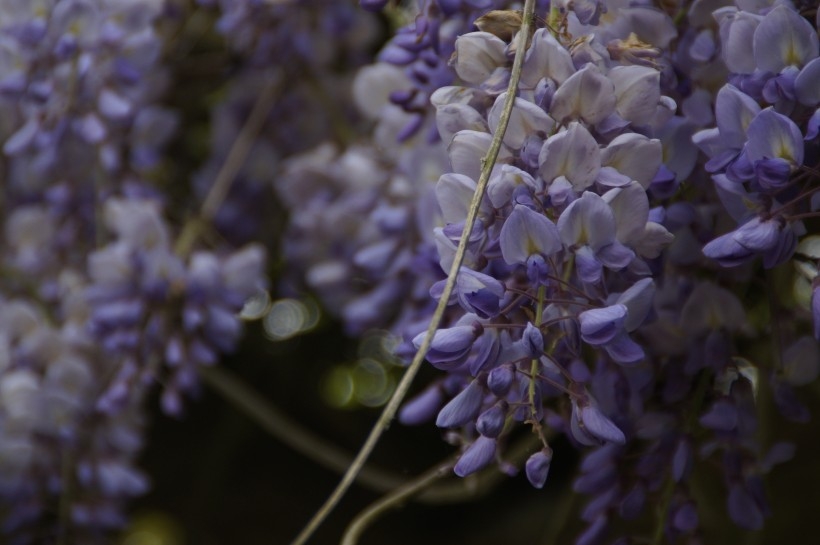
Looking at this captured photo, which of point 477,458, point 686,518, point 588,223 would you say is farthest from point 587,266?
point 686,518

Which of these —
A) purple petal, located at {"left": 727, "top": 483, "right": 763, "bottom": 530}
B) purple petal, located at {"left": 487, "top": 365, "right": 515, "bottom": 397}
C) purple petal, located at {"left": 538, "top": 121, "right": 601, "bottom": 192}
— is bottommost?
purple petal, located at {"left": 727, "top": 483, "right": 763, "bottom": 530}

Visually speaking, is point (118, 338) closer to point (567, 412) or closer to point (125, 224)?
point (125, 224)

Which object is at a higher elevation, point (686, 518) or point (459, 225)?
point (459, 225)

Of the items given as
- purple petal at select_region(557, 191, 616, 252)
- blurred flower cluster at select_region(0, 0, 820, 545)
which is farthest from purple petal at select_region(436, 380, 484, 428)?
purple petal at select_region(557, 191, 616, 252)

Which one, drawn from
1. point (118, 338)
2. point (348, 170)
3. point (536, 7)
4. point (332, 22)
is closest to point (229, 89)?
point (332, 22)

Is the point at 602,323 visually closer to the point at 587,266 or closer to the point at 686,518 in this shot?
the point at 587,266

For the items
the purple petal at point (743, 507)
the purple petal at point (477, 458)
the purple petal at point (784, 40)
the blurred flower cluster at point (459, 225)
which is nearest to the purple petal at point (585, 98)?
the blurred flower cluster at point (459, 225)

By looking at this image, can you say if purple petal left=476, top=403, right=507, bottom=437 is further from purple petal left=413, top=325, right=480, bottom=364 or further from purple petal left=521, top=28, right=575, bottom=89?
purple petal left=521, top=28, right=575, bottom=89

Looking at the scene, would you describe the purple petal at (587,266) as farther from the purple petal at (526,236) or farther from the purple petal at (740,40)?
the purple petal at (740,40)

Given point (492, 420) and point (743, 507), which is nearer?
point (492, 420)

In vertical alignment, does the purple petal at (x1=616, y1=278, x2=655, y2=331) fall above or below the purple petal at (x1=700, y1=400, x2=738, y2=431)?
above
